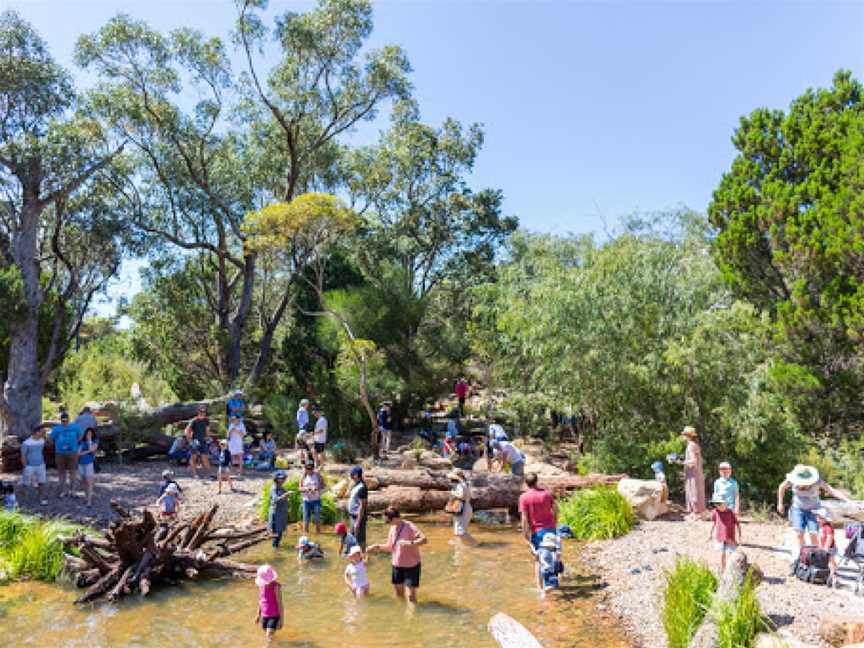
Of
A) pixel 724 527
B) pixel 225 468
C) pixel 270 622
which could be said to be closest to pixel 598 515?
pixel 724 527

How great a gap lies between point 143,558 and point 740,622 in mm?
7773

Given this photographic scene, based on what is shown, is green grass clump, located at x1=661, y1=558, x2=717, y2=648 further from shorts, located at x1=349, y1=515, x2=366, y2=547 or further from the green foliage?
the green foliage

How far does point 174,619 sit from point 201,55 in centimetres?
2203

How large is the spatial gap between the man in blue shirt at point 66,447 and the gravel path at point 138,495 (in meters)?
0.42

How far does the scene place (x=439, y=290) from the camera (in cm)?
3189

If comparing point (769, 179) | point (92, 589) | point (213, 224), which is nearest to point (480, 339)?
point (769, 179)

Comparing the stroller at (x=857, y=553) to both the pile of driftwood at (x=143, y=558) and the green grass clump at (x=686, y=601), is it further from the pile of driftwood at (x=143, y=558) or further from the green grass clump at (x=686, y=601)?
the pile of driftwood at (x=143, y=558)

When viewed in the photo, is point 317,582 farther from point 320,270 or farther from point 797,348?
point 320,270

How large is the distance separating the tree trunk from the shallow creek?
33.2 ft

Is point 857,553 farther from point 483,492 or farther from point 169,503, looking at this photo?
point 169,503

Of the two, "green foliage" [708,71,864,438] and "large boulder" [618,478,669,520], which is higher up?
"green foliage" [708,71,864,438]

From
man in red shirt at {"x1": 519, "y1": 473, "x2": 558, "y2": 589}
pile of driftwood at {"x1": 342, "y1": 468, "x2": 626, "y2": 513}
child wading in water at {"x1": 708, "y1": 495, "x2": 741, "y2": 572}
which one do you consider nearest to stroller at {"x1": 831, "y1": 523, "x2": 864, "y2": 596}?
child wading in water at {"x1": 708, "y1": 495, "x2": 741, "y2": 572}

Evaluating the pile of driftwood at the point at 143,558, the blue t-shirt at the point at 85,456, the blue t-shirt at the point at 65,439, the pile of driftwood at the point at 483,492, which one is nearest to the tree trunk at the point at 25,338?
the blue t-shirt at the point at 65,439

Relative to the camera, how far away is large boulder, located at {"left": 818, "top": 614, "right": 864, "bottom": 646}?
6430 millimetres
